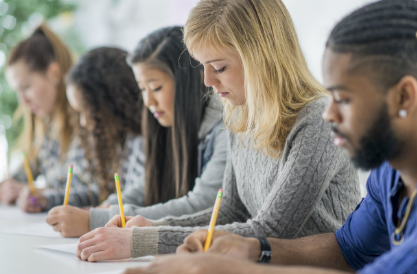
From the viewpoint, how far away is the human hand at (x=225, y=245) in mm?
918

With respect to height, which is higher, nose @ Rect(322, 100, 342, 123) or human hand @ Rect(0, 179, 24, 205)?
nose @ Rect(322, 100, 342, 123)

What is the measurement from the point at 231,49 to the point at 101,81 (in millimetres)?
1075

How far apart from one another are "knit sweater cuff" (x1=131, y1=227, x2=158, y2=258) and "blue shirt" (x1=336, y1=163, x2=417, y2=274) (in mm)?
392

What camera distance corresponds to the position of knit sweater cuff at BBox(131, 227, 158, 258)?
3.52ft

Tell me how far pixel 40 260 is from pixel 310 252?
592mm

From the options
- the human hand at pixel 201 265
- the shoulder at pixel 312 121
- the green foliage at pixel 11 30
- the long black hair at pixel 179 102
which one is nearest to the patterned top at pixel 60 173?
the long black hair at pixel 179 102

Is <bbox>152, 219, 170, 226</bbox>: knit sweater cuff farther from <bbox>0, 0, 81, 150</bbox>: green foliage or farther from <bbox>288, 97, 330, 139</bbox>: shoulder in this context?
<bbox>0, 0, 81, 150</bbox>: green foliage

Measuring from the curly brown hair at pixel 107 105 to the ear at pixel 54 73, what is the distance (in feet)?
1.40

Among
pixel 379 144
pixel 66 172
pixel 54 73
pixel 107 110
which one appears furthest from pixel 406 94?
pixel 54 73

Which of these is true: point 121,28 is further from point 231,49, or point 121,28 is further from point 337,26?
point 337,26

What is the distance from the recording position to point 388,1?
85 centimetres

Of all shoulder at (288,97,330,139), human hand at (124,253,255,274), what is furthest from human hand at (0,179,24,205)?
human hand at (124,253,255,274)

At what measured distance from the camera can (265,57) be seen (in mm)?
1183

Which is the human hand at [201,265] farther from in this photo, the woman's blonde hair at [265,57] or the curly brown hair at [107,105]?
the curly brown hair at [107,105]
